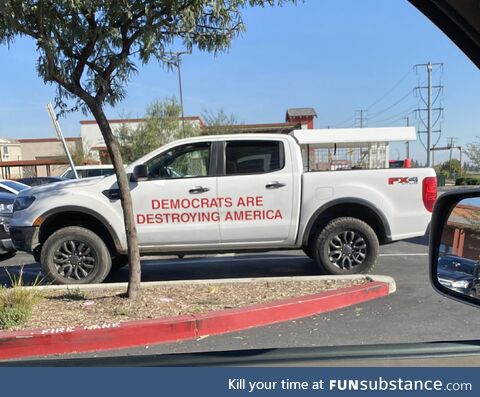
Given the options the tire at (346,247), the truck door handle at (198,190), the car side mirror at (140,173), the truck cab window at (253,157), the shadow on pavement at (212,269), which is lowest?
the shadow on pavement at (212,269)

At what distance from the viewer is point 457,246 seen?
1.59 m

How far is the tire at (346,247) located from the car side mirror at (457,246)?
4.38m

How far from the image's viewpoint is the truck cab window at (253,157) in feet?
20.5

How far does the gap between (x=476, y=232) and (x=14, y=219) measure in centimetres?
594

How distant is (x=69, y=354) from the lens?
426cm

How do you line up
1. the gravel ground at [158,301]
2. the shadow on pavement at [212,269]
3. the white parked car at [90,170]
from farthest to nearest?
1. the white parked car at [90,170]
2. the shadow on pavement at [212,269]
3. the gravel ground at [158,301]

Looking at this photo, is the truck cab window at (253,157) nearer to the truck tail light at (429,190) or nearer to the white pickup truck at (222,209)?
the white pickup truck at (222,209)

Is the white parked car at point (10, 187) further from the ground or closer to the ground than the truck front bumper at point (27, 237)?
further from the ground

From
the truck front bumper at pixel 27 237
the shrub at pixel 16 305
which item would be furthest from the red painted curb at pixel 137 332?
the truck front bumper at pixel 27 237

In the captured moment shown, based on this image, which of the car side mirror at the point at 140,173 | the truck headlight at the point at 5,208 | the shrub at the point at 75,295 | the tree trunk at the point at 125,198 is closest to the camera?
the tree trunk at the point at 125,198

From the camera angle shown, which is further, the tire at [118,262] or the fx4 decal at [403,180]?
the tire at [118,262]

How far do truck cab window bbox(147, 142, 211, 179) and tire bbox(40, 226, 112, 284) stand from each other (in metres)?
1.13

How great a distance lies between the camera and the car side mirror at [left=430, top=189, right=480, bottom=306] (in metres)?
1.54
